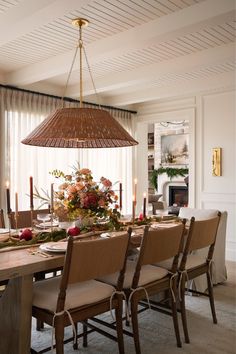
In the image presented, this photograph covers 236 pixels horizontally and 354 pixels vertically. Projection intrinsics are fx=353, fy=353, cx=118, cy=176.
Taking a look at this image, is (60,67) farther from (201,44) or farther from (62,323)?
(62,323)

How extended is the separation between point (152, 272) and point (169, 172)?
727cm

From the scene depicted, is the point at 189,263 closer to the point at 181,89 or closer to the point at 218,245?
the point at 218,245

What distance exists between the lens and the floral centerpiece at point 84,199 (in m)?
2.77

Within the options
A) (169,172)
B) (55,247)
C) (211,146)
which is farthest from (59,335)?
(169,172)

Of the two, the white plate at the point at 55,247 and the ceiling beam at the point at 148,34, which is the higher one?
the ceiling beam at the point at 148,34

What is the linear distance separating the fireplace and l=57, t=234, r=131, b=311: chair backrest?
7.75 meters

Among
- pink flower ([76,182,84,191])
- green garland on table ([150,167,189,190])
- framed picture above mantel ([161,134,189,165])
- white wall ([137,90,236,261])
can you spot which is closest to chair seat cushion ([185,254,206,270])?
pink flower ([76,182,84,191])

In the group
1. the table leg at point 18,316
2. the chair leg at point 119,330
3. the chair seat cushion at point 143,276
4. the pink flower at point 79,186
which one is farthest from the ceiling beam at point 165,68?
the table leg at point 18,316

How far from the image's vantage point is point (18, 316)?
2.01 m

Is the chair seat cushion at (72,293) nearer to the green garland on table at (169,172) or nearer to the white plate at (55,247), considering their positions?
the white plate at (55,247)

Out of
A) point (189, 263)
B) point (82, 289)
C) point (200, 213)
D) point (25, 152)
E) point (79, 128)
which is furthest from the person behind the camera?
point (25, 152)

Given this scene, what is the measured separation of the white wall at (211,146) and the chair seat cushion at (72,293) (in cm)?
349

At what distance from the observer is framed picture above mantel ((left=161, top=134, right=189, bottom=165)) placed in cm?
962

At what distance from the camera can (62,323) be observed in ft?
6.33
